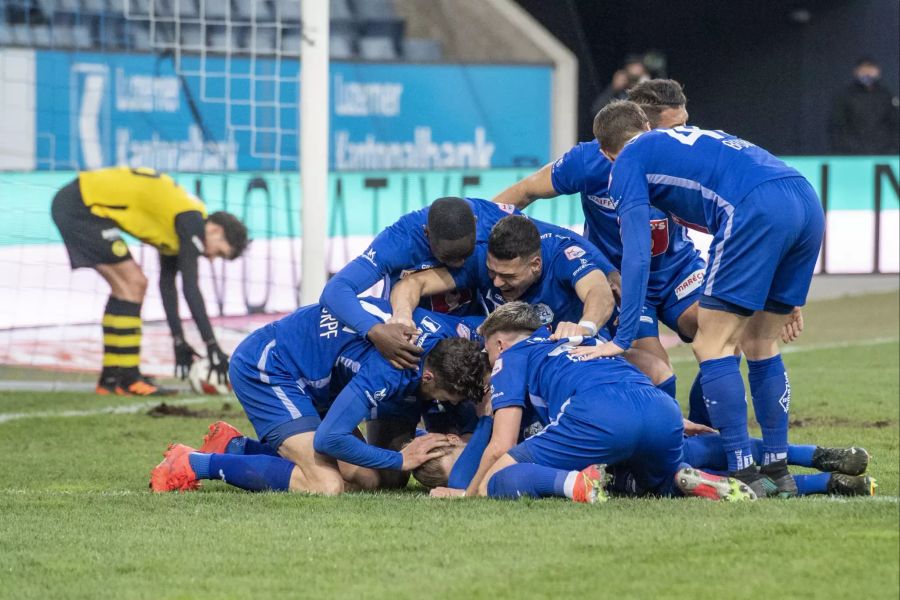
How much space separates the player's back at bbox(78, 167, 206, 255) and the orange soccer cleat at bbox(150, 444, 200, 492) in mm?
4912

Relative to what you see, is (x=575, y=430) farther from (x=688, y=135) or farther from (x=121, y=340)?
(x=121, y=340)

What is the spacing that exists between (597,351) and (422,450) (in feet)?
2.91

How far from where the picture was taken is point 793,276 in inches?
236

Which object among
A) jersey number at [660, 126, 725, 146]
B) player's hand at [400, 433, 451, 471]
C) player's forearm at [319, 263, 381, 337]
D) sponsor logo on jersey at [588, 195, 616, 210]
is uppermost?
jersey number at [660, 126, 725, 146]

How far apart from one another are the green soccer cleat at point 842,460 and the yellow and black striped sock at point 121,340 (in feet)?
20.3

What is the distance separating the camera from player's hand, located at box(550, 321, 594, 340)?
20.0 ft

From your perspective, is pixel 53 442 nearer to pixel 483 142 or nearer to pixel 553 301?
pixel 553 301

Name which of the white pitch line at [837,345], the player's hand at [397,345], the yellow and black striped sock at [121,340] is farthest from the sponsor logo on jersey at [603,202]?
the white pitch line at [837,345]

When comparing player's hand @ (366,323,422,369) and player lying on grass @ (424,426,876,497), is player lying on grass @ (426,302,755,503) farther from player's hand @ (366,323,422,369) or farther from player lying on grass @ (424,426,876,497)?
player's hand @ (366,323,422,369)

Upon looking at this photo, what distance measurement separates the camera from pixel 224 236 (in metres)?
11.6

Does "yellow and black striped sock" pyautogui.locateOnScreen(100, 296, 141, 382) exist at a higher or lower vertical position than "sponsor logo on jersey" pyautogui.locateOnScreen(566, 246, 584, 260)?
lower

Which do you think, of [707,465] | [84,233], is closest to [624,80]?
[84,233]

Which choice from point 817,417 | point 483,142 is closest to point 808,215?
point 817,417

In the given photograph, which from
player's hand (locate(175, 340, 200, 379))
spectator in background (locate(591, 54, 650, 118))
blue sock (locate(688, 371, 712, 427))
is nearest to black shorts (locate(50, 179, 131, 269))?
player's hand (locate(175, 340, 200, 379))
